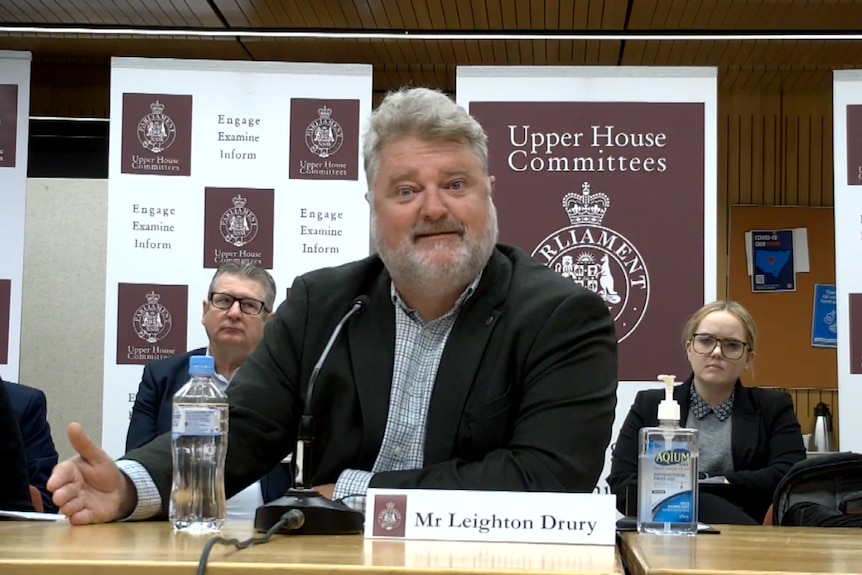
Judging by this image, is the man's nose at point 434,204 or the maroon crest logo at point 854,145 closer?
the man's nose at point 434,204

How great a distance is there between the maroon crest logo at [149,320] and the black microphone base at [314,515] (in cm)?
340

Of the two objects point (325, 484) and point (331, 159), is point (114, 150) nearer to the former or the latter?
point (331, 159)

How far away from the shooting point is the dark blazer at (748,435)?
377 cm

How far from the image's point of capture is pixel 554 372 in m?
1.94

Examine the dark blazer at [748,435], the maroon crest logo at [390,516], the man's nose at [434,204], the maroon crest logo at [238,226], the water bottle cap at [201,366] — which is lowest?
the dark blazer at [748,435]

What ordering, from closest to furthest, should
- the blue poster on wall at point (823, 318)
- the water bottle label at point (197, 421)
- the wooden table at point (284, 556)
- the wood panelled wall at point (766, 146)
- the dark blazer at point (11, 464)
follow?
the wooden table at point (284, 556) → the water bottle label at point (197, 421) → the dark blazer at point (11, 464) → the blue poster on wall at point (823, 318) → the wood panelled wall at point (766, 146)

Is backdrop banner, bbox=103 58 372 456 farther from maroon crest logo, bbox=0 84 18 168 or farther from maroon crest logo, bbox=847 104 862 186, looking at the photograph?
maroon crest logo, bbox=847 104 862 186

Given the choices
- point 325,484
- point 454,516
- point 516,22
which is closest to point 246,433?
point 325,484

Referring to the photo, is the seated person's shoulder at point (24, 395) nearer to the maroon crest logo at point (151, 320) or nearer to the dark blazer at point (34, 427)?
the dark blazer at point (34, 427)

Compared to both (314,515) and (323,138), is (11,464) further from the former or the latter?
(323,138)

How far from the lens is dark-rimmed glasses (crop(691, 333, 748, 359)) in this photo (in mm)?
3910

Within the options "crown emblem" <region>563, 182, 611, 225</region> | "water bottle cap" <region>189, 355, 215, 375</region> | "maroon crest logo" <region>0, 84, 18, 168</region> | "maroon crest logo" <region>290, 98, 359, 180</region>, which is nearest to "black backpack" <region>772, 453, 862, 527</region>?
"water bottle cap" <region>189, 355, 215, 375</region>

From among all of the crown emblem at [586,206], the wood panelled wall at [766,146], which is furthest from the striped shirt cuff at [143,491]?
the wood panelled wall at [766,146]

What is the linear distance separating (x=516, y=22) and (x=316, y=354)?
154 inches
